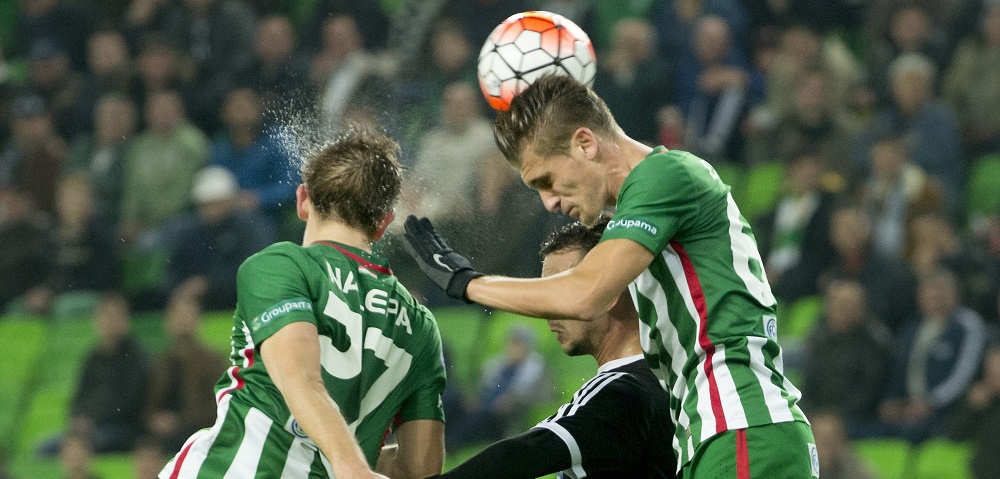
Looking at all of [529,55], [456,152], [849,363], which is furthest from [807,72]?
[529,55]

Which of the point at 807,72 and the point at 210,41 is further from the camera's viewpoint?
the point at 210,41

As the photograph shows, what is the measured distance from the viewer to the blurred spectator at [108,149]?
10.4 m

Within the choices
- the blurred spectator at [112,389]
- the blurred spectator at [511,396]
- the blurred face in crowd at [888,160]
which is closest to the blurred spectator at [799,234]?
the blurred face in crowd at [888,160]

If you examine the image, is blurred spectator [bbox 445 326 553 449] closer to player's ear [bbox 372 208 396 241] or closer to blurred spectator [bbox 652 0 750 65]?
blurred spectator [bbox 652 0 750 65]

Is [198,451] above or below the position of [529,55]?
below

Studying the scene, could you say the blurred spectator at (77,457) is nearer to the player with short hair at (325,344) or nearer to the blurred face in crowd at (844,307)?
the blurred face in crowd at (844,307)

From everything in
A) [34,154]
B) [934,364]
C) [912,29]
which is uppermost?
[912,29]

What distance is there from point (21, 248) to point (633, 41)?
201 inches

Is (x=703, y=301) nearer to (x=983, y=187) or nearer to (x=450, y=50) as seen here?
(x=450, y=50)

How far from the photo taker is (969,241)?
8953 mm

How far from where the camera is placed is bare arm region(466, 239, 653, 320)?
3369mm

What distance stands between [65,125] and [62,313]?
1.78 meters

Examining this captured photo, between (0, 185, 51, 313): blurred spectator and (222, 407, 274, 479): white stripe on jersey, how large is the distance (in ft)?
24.1

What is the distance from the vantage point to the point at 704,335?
344 centimetres
